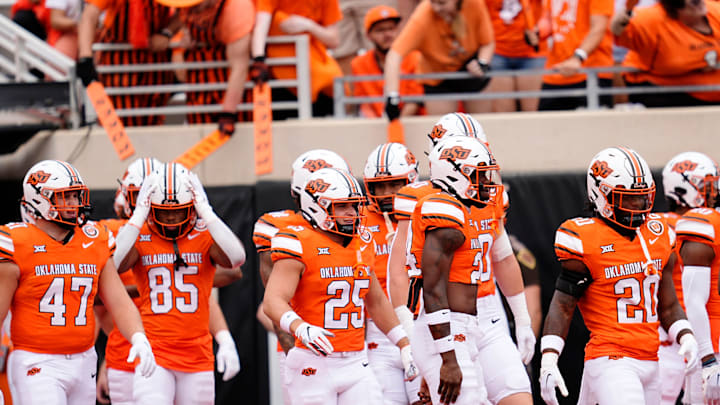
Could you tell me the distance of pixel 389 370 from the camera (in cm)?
645

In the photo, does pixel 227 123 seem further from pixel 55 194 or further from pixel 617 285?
pixel 617 285

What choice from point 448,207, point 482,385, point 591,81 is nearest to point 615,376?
point 482,385

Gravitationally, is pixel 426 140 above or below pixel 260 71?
below

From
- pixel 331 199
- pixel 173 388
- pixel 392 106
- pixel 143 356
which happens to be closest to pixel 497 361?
pixel 331 199

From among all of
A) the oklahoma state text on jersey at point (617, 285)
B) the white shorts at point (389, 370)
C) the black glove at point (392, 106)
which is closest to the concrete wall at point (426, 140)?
the black glove at point (392, 106)

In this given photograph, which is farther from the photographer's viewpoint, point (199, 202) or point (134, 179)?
point (134, 179)

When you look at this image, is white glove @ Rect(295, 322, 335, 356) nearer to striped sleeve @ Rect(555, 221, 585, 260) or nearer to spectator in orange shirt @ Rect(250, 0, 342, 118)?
striped sleeve @ Rect(555, 221, 585, 260)

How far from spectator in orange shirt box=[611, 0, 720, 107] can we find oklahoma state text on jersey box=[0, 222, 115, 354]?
15.3 feet

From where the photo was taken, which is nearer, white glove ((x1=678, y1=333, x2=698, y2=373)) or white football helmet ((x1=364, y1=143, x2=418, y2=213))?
white glove ((x1=678, y1=333, x2=698, y2=373))

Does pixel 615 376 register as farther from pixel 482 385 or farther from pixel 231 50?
pixel 231 50

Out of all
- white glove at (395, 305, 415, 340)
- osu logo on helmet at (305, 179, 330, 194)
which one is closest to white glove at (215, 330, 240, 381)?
white glove at (395, 305, 415, 340)

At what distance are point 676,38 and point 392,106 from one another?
234 centimetres

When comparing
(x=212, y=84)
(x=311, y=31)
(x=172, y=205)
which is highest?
(x=311, y=31)

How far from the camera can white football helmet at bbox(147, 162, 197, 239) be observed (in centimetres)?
634
